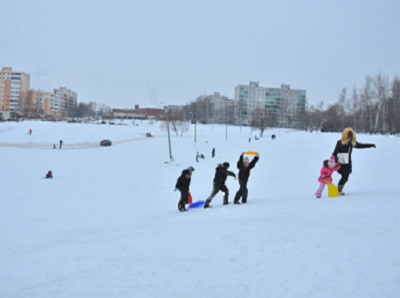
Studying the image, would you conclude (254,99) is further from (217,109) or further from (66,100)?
(66,100)

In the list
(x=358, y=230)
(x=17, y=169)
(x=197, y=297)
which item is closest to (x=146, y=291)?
(x=197, y=297)

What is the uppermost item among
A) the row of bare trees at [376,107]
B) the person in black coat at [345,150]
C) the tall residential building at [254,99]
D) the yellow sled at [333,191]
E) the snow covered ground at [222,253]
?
the tall residential building at [254,99]

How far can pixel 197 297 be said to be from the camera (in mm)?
4219

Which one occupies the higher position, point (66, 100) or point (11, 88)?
point (66, 100)

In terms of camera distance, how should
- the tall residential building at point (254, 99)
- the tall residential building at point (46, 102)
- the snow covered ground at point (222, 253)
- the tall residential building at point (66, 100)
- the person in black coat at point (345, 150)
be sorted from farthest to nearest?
the tall residential building at point (66, 100), the tall residential building at point (254, 99), the tall residential building at point (46, 102), the person in black coat at point (345, 150), the snow covered ground at point (222, 253)

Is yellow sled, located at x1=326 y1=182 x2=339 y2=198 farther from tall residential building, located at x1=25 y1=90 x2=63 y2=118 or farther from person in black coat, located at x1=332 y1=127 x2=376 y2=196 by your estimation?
tall residential building, located at x1=25 y1=90 x2=63 y2=118

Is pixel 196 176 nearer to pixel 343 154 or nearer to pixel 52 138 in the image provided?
pixel 343 154

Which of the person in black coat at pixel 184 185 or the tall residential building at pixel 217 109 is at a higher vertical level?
the tall residential building at pixel 217 109

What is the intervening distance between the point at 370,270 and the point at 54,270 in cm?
480

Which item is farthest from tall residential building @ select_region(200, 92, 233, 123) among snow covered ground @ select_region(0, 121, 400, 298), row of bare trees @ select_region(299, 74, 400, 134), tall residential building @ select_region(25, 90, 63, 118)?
snow covered ground @ select_region(0, 121, 400, 298)

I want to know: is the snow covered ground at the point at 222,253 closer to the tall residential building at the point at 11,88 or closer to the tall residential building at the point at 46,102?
the tall residential building at the point at 46,102

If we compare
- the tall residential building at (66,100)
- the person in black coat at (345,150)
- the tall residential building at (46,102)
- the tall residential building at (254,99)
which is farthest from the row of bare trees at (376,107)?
the tall residential building at (66,100)

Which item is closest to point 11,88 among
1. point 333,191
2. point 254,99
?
point 254,99

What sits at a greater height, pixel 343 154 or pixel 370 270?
pixel 343 154
